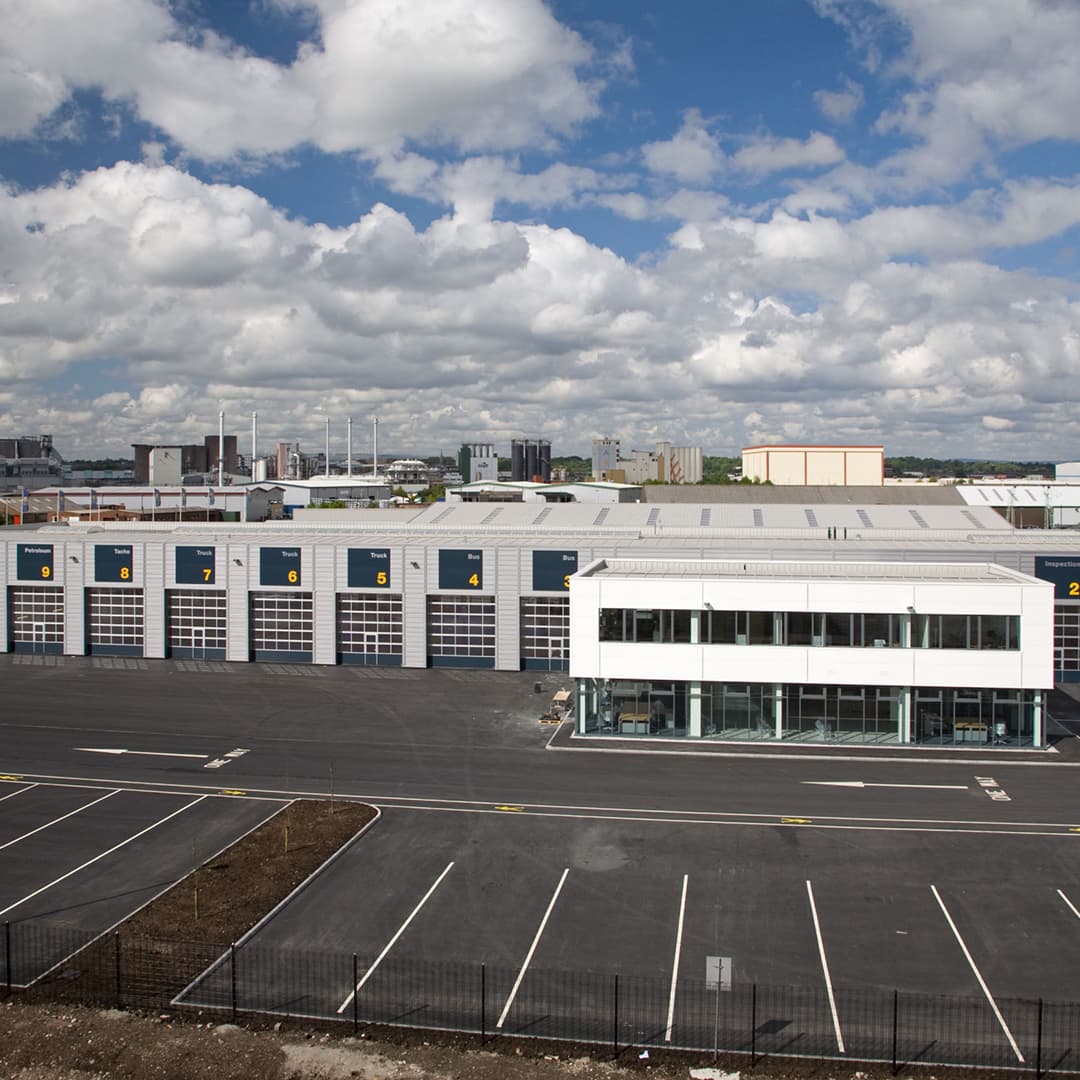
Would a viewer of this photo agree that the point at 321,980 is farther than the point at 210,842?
No

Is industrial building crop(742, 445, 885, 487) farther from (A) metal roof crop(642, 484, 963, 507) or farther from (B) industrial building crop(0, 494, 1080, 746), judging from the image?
(B) industrial building crop(0, 494, 1080, 746)

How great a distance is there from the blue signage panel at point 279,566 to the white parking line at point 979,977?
1532 inches

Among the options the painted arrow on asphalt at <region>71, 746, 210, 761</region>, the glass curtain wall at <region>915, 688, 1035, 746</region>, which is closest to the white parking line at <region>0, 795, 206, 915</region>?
the painted arrow on asphalt at <region>71, 746, 210, 761</region>

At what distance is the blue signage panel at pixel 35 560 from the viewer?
57.6 metres

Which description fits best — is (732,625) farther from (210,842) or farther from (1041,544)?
(1041,544)

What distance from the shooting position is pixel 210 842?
26344 millimetres

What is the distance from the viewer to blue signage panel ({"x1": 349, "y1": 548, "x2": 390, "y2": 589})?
174ft

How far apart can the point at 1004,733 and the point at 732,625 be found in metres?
11.0

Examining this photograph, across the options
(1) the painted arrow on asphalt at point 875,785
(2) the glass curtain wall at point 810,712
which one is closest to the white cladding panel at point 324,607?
(2) the glass curtain wall at point 810,712

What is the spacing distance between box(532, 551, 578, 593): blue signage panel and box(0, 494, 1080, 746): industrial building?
0.08m

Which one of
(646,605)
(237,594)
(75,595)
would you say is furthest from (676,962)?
(75,595)

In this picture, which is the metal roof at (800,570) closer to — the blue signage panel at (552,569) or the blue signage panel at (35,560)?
the blue signage panel at (552,569)

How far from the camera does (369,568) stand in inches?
2092

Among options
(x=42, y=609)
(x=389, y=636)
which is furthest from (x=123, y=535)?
(x=389, y=636)
